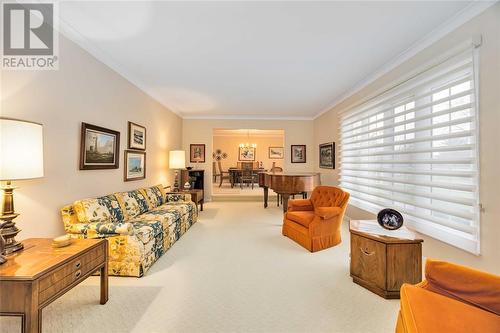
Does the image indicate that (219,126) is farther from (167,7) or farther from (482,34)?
(482,34)

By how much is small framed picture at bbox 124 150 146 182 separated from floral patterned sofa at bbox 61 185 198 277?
36cm

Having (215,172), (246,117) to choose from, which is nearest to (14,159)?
(246,117)

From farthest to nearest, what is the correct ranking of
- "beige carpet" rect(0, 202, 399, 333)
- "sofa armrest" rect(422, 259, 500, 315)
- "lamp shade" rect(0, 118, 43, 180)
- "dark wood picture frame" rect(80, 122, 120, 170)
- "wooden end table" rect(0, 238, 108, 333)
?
"dark wood picture frame" rect(80, 122, 120, 170) < "beige carpet" rect(0, 202, 399, 333) < "lamp shade" rect(0, 118, 43, 180) < "wooden end table" rect(0, 238, 108, 333) < "sofa armrest" rect(422, 259, 500, 315)

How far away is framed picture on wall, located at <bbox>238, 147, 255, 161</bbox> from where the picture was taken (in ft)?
37.2

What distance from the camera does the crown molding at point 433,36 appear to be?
6.64ft

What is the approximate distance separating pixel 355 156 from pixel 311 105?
6.37 feet

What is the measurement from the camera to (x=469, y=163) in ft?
6.88

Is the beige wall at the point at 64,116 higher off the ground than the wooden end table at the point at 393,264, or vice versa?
the beige wall at the point at 64,116

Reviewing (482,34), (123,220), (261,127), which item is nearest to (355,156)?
(482,34)

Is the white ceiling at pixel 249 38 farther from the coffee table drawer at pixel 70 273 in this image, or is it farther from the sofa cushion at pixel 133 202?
the coffee table drawer at pixel 70 273

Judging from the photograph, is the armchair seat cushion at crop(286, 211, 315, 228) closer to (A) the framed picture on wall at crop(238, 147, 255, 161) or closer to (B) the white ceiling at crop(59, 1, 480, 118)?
(B) the white ceiling at crop(59, 1, 480, 118)

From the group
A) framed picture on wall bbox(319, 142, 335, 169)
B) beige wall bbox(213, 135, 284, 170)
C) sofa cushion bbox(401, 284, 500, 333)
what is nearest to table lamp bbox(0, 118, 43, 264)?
sofa cushion bbox(401, 284, 500, 333)

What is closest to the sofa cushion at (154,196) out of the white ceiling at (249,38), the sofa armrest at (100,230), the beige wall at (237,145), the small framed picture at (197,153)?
the sofa armrest at (100,230)

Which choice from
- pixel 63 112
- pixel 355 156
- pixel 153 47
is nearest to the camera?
pixel 63 112
